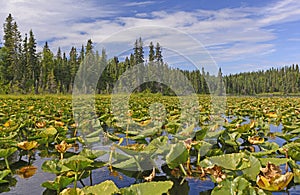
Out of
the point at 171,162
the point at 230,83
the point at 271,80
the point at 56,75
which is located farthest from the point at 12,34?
the point at 271,80

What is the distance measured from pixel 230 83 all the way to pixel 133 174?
6666cm

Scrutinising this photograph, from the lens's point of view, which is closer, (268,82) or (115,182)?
(115,182)

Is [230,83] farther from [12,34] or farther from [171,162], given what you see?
[171,162]

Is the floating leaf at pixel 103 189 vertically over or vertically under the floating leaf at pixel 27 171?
over

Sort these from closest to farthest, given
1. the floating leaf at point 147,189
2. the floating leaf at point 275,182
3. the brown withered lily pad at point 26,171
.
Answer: the floating leaf at point 147,189 < the floating leaf at point 275,182 < the brown withered lily pad at point 26,171

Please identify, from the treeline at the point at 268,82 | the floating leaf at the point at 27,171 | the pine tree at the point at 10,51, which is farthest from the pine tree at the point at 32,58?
the treeline at the point at 268,82

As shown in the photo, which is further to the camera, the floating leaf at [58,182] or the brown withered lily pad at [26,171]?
the brown withered lily pad at [26,171]

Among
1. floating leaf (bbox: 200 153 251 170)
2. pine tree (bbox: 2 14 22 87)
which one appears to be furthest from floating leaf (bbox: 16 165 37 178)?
pine tree (bbox: 2 14 22 87)

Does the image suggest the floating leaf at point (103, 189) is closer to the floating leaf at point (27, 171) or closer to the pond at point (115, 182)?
the pond at point (115, 182)

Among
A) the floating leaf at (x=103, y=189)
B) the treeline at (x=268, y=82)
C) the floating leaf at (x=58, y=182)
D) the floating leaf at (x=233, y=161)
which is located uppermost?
the treeline at (x=268, y=82)

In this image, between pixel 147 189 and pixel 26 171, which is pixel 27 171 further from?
pixel 147 189

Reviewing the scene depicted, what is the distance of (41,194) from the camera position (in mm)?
2551

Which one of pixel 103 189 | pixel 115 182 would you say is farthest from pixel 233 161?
pixel 115 182

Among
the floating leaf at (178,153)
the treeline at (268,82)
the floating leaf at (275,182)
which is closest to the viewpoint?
the floating leaf at (275,182)
